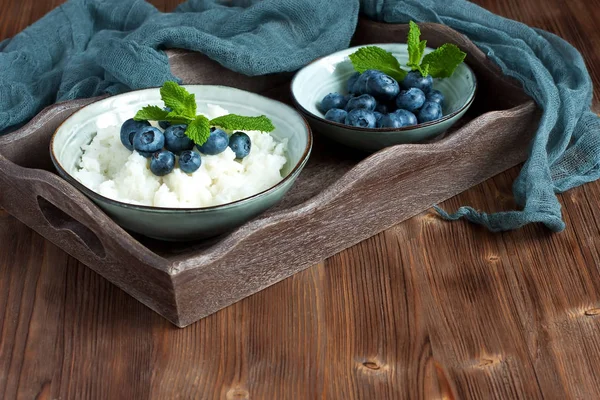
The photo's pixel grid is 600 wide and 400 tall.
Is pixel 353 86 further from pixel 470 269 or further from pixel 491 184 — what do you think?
pixel 470 269

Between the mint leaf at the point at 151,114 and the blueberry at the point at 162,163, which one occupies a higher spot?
the mint leaf at the point at 151,114

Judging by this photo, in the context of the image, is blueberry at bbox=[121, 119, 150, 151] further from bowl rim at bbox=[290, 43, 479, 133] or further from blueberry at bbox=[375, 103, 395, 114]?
blueberry at bbox=[375, 103, 395, 114]

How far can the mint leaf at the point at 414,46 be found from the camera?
176cm

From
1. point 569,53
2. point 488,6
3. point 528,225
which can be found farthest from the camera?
point 488,6

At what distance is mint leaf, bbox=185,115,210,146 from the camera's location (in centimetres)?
143

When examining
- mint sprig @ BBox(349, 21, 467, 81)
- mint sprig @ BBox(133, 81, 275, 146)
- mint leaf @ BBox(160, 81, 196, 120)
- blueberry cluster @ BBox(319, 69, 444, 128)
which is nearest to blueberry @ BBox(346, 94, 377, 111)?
blueberry cluster @ BBox(319, 69, 444, 128)

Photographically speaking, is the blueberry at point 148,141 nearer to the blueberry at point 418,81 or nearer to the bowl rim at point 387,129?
the bowl rim at point 387,129

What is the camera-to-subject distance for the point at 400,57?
188 cm

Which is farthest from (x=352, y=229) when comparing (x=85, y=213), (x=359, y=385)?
(x=85, y=213)

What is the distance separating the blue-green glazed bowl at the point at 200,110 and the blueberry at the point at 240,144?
9cm

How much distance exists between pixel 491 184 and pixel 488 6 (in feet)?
3.04

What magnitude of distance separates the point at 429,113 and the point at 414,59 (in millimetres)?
161

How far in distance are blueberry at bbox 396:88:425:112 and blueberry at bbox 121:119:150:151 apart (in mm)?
502

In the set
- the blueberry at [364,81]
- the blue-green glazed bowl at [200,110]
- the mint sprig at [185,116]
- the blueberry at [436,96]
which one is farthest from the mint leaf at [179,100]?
the blueberry at [436,96]
